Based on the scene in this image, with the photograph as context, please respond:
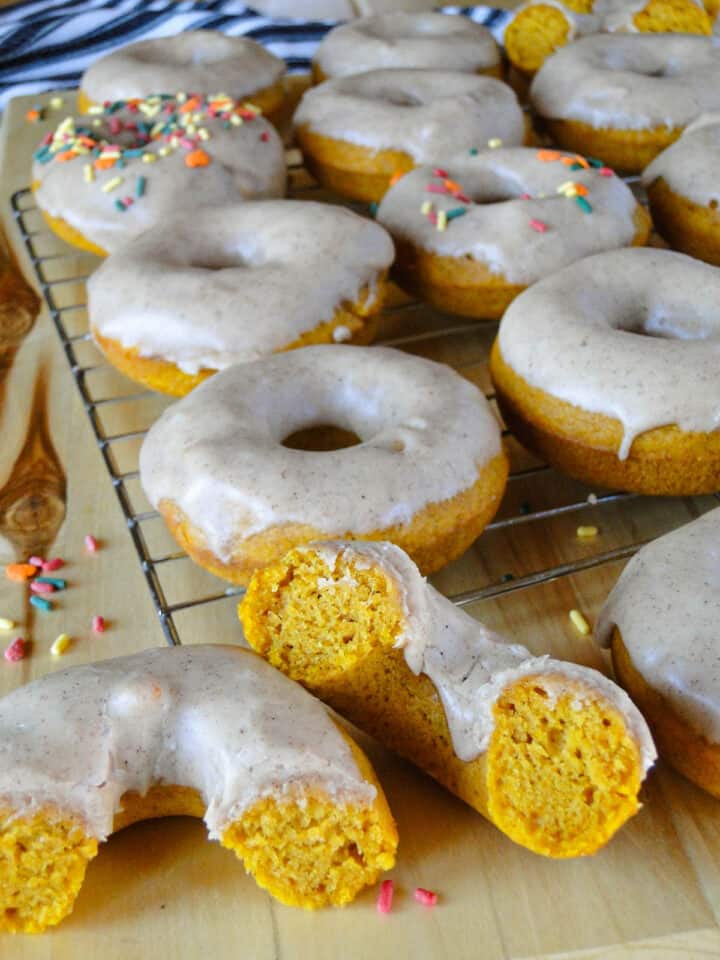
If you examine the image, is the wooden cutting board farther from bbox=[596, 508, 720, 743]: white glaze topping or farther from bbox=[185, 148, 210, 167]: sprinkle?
bbox=[185, 148, 210, 167]: sprinkle

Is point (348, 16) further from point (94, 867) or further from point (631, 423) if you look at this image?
point (94, 867)

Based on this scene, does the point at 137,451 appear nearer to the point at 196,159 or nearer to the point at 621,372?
the point at 196,159

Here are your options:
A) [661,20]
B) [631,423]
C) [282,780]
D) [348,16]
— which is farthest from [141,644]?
[348,16]

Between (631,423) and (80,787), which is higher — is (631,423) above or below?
below

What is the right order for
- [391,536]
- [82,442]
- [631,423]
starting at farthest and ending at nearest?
[82,442] → [631,423] → [391,536]

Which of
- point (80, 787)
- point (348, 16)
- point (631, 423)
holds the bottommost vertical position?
point (348, 16)

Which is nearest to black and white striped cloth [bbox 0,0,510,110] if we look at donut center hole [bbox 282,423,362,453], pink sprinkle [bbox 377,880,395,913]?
donut center hole [bbox 282,423,362,453]
